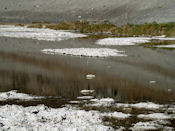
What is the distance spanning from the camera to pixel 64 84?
44.9ft

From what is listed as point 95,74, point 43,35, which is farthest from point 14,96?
point 43,35

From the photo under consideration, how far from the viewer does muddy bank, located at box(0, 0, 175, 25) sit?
55312 millimetres

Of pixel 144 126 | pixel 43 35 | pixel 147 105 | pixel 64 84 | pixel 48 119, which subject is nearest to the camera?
pixel 144 126

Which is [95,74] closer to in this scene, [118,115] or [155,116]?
[118,115]

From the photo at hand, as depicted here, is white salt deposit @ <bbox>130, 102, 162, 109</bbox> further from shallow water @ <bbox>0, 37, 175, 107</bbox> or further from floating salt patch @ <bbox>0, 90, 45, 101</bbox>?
floating salt patch @ <bbox>0, 90, 45, 101</bbox>

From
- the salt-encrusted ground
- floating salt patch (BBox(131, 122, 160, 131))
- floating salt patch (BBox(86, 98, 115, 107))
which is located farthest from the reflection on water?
floating salt patch (BBox(131, 122, 160, 131))

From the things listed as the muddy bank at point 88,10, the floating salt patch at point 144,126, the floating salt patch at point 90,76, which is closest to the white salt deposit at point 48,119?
the floating salt patch at point 144,126

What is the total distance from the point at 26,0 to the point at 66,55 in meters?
81.6

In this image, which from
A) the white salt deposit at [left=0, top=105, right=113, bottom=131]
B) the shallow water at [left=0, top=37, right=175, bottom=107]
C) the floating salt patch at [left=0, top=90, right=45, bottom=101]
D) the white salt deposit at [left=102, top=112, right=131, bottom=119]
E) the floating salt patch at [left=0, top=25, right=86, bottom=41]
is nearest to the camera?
the white salt deposit at [left=0, top=105, right=113, bottom=131]

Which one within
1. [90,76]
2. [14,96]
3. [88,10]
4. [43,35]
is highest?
[88,10]

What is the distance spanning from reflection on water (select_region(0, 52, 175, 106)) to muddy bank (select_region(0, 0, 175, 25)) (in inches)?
1359

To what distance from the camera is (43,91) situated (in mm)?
12406

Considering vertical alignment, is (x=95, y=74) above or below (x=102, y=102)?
above

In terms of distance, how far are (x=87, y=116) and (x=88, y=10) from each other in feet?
244
